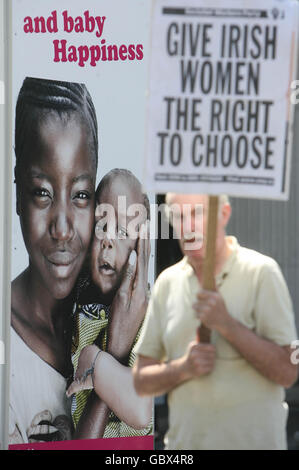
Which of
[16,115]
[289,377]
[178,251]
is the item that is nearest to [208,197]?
[289,377]

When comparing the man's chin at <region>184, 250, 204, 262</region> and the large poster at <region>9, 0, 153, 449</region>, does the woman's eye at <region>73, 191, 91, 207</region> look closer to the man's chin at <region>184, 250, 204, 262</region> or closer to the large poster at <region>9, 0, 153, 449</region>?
the large poster at <region>9, 0, 153, 449</region>

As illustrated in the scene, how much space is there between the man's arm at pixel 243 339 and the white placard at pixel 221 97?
0.38 meters

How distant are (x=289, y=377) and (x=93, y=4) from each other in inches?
104

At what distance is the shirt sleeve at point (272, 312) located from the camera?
2863 mm

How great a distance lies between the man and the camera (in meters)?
2.81

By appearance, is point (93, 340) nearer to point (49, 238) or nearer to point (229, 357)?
point (49, 238)

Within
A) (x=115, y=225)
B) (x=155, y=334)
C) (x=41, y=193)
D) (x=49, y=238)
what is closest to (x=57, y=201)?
(x=41, y=193)

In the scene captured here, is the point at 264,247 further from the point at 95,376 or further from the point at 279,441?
the point at 279,441

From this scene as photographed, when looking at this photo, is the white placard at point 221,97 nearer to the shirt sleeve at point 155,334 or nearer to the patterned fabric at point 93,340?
the shirt sleeve at point 155,334

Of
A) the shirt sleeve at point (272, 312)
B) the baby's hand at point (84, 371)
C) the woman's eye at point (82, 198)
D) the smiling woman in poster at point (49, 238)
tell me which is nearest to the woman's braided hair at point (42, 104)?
the smiling woman in poster at point (49, 238)

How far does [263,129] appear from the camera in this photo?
2.99m

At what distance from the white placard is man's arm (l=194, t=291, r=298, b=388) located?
384 millimetres

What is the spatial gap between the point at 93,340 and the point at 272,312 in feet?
7.17

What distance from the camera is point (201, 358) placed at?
2.80 meters
